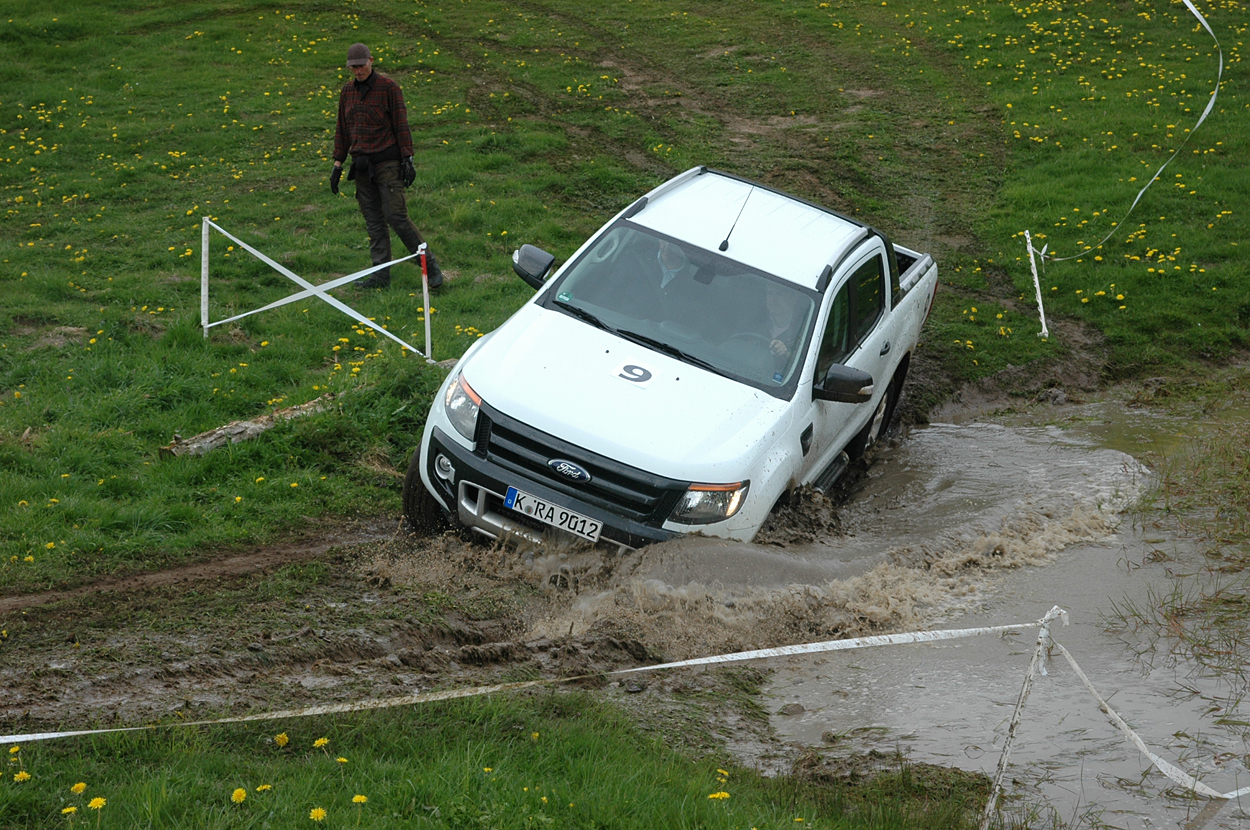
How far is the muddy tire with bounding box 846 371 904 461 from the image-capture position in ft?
23.7

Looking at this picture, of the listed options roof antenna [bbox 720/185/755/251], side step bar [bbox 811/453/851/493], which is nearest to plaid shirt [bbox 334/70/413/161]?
roof antenna [bbox 720/185/755/251]

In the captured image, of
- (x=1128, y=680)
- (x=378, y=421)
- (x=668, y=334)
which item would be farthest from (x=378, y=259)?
(x=1128, y=680)

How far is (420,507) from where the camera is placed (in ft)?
18.6

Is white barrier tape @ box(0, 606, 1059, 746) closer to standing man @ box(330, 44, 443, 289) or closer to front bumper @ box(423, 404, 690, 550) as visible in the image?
front bumper @ box(423, 404, 690, 550)

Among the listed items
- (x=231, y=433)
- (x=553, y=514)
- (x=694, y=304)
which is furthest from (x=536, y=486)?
(x=231, y=433)

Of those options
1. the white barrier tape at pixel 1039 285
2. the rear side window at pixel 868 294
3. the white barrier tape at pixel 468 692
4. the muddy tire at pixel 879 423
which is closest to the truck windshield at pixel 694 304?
the rear side window at pixel 868 294

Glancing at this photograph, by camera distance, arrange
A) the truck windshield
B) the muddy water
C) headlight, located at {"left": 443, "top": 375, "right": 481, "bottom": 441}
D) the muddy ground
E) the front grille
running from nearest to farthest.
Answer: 1. the muddy water
2. the muddy ground
3. the front grille
4. headlight, located at {"left": 443, "top": 375, "right": 481, "bottom": 441}
5. the truck windshield

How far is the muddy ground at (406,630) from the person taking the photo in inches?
159

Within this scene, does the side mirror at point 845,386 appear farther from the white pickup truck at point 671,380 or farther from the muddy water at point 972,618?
the muddy water at point 972,618

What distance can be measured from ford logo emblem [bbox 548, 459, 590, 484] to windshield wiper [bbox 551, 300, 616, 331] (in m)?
1.12

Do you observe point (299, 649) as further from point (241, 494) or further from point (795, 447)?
point (795, 447)

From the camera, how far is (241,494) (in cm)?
637

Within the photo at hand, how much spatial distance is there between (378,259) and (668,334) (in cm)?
528

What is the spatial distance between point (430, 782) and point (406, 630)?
1.60 meters
